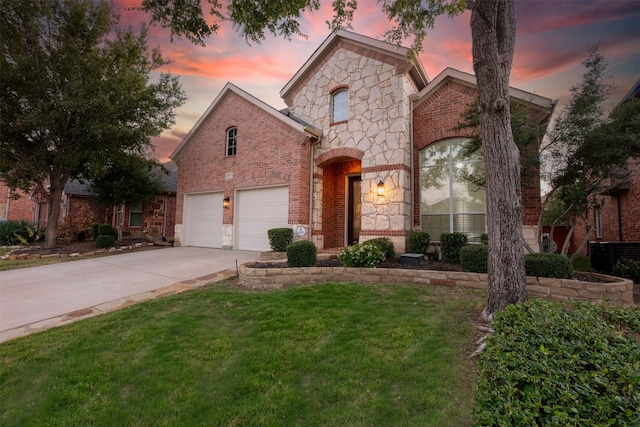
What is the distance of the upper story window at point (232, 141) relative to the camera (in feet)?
40.1

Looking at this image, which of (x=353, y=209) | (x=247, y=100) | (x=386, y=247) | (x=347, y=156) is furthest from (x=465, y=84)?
(x=247, y=100)

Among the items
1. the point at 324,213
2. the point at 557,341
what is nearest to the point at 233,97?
the point at 324,213

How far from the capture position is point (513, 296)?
12.6 ft

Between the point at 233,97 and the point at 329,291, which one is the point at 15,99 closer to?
the point at 233,97

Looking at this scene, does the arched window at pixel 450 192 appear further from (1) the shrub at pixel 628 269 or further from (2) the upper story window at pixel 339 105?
(1) the shrub at pixel 628 269

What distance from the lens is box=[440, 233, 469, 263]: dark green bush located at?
25.3 feet

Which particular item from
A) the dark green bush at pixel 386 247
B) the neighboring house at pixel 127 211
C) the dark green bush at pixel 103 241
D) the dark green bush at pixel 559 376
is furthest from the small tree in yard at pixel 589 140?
the neighboring house at pixel 127 211

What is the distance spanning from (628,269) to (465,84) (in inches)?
260

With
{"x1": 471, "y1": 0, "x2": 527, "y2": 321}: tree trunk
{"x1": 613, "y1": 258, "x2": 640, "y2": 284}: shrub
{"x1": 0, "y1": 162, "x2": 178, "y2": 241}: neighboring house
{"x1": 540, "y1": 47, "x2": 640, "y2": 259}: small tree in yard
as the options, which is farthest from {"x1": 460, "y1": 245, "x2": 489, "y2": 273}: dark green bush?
{"x1": 0, "y1": 162, "x2": 178, "y2": 241}: neighboring house

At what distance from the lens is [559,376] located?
1.54 meters

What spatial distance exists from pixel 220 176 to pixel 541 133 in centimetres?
1090

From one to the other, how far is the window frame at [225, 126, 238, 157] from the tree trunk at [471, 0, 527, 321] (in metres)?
9.90

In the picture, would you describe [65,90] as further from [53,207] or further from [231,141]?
[231,141]

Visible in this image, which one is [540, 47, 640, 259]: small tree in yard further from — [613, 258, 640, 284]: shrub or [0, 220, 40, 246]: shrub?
[0, 220, 40, 246]: shrub
